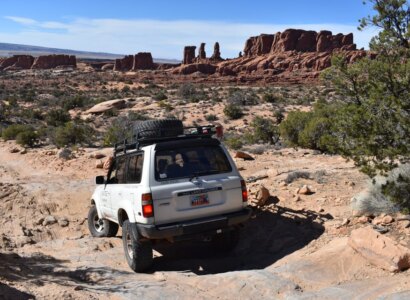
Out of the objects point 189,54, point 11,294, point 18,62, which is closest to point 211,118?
point 11,294

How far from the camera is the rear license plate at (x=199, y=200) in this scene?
6.20 meters

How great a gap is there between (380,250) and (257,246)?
237 centimetres

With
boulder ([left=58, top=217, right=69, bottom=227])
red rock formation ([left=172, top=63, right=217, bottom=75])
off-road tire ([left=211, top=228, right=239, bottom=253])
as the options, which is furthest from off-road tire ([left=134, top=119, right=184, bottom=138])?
red rock formation ([left=172, top=63, right=217, bottom=75])

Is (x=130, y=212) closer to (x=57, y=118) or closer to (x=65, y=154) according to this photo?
(x=65, y=154)

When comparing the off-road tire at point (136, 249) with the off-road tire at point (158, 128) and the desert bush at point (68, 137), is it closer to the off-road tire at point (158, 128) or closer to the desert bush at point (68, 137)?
the off-road tire at point (158, 128)

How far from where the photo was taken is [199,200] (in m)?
6.24

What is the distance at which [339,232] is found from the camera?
6.73 m

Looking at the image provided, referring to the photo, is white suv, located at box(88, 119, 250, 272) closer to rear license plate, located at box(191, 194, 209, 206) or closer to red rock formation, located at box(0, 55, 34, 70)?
rear license plate, located at box(191, 194, 209, 206)

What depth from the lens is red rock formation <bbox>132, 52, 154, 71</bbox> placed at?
117 m

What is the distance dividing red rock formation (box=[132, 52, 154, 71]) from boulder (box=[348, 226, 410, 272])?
115m

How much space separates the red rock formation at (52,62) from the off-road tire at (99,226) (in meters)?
119

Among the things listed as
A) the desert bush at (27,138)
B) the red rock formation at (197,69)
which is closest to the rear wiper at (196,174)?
the desert bush at (27,138)

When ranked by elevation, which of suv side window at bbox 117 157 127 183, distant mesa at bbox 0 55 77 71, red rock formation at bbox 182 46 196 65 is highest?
red rock formation at bbox 182 46 196 65

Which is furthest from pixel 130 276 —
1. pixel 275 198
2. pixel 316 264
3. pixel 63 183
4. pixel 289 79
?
pixel 289 79
